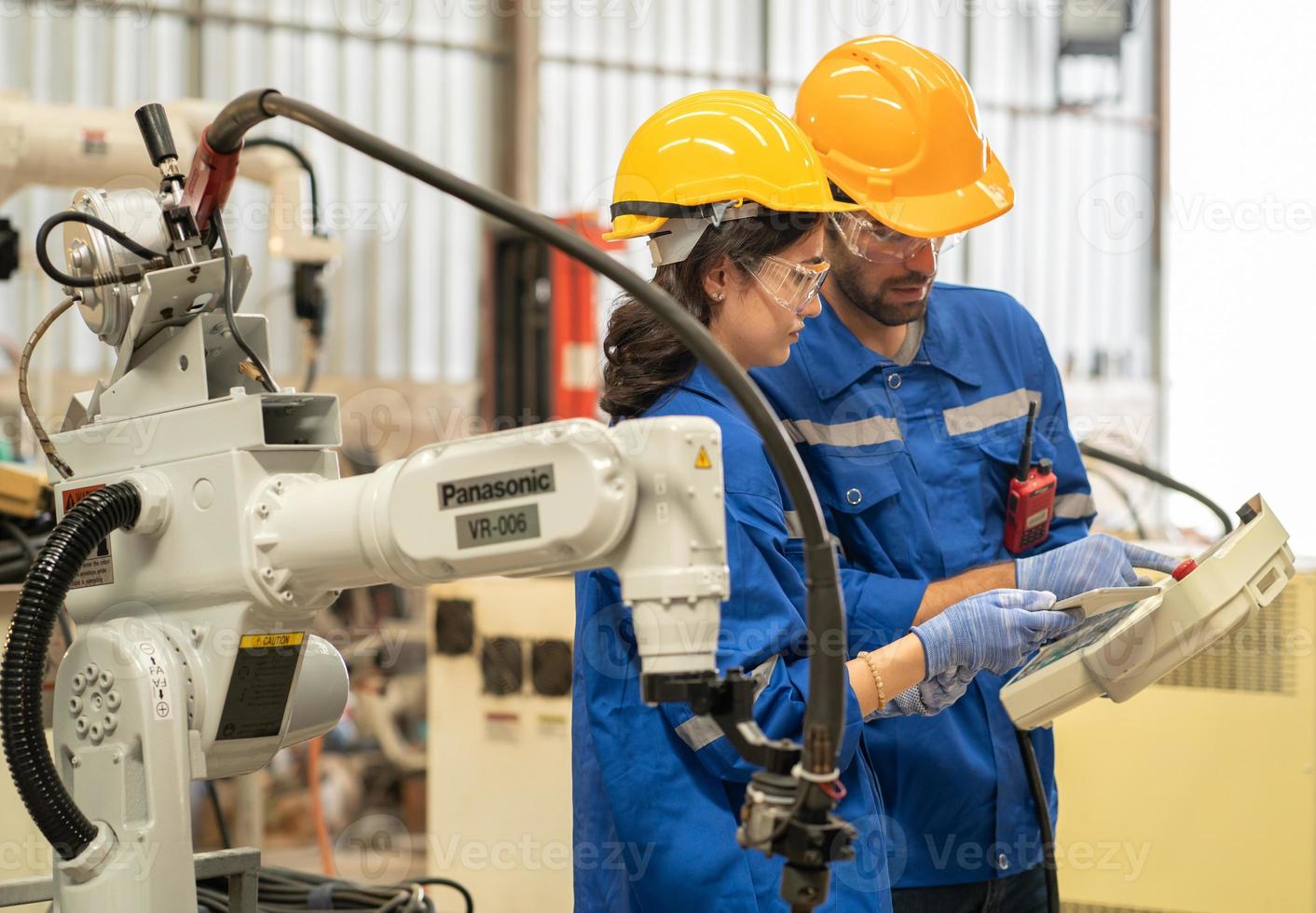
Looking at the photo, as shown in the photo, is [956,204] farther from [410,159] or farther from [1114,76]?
[1114,76]

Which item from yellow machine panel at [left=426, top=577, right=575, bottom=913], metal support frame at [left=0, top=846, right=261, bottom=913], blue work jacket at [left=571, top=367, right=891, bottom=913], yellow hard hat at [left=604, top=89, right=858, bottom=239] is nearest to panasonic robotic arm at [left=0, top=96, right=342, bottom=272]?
yellow machine panel at [left=426, top=577, right=575, bottom=913]

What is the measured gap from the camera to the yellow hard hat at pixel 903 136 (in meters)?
1.74

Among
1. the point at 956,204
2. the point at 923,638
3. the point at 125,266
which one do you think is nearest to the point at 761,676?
the point at 923,638

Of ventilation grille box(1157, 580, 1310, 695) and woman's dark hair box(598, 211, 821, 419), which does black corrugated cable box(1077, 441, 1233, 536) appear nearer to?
ventilation grille box(1157, 580, 1310, 695)

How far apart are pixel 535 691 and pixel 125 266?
1.62m

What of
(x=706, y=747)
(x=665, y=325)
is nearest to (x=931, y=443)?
(x=665, y=325)

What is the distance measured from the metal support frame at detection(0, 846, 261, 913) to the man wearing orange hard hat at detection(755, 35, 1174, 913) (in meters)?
0.72

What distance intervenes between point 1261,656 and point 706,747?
1225 mm

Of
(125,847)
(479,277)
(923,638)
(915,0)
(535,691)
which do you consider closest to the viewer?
(125,847)

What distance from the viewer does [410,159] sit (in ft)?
3.19
